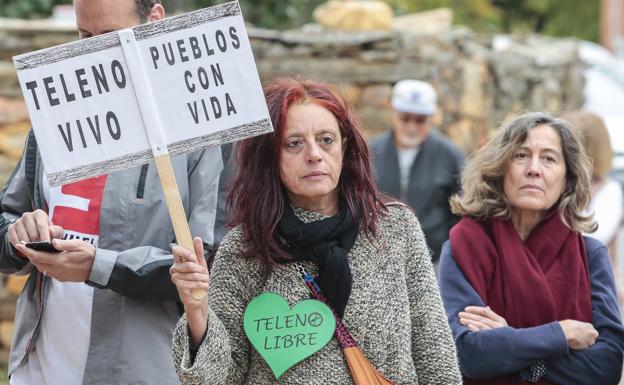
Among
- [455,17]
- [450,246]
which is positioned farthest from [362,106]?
[455,17]

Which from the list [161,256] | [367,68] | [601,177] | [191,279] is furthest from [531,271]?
[367,68]

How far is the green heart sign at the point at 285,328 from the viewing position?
2.98 m

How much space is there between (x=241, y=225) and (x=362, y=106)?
5.80 m

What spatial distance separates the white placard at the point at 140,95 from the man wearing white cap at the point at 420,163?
149 inches

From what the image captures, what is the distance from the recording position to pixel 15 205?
3.45m

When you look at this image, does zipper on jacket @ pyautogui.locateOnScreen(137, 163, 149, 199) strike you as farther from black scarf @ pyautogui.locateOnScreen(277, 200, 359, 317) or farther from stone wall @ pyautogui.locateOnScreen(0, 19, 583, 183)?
stone wall @ pyautogui.locateOnScreen(0, 19, 583, 183)

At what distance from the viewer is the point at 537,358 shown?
364 centimetres

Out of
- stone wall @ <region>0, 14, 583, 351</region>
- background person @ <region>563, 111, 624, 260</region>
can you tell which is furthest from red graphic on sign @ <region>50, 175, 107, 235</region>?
stone wall @ <region>0, 14, 583, 351</region>

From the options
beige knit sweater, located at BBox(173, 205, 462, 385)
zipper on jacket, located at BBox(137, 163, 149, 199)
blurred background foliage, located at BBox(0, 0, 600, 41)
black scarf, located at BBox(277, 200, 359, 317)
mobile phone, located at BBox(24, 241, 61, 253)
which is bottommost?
blurred background foliage, located at BBox(0, 0, 600, 41)

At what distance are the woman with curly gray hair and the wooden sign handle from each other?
119 cm

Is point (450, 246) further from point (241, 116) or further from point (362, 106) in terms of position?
point (362, 106)

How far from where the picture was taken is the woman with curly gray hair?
367 centimetres

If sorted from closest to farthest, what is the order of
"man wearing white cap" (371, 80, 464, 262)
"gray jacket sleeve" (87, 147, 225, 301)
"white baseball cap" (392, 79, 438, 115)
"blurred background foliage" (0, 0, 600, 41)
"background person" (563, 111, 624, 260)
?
"gray jacket sleeve" (87, 147, 225, 301)
"background person" (563, 111, 624, 260)
"man wearing white cap" (371, 80, 464, 262)
"white baseball cap" (392, 79, 438, 115)
"blurred background foliage" (0, 0, 600, 41)

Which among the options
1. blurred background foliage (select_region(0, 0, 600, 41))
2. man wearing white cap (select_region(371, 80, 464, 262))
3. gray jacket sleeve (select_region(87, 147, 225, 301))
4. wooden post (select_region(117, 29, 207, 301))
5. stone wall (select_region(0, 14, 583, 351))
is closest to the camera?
wooden post (select_region(117, 29, 207, 301))
